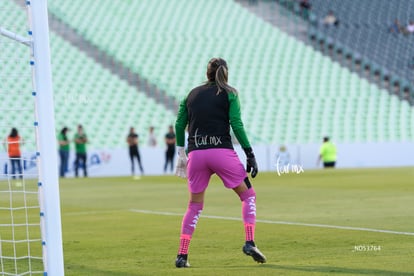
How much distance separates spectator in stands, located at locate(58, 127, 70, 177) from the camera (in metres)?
35.6

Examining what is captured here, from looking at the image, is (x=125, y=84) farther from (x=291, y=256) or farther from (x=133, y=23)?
(x=291, y=256)

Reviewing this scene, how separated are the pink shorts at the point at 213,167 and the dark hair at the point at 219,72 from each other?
0.64 m

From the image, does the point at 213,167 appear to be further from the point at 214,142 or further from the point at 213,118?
the point at 213,118

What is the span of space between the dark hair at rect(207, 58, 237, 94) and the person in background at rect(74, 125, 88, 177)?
25.3 metres

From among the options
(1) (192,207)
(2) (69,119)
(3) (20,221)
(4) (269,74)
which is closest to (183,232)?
(1) (192,207)

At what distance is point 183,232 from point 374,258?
1984 mm

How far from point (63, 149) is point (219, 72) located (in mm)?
26732

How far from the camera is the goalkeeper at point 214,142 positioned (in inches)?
392

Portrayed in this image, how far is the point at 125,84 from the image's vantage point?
41.5 meters

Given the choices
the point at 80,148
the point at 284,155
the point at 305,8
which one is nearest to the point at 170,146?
the point at 80,148

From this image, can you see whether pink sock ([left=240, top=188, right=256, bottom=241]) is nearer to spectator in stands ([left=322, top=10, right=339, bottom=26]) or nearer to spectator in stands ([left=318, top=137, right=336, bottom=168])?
spectator in stands ([left=318, top=137, right=336, bottom=168])

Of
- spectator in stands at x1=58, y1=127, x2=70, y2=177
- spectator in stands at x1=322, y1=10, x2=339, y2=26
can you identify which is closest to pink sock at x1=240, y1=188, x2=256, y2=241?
spectator in stands at x1=58, y1=127, x2=70, y2=177

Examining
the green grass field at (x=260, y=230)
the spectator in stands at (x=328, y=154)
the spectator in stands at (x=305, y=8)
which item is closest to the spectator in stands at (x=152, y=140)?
the spectator in stands at (x=328, y=154)

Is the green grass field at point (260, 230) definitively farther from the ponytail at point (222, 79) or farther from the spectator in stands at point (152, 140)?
the spectator in stands at point (152, 140)
